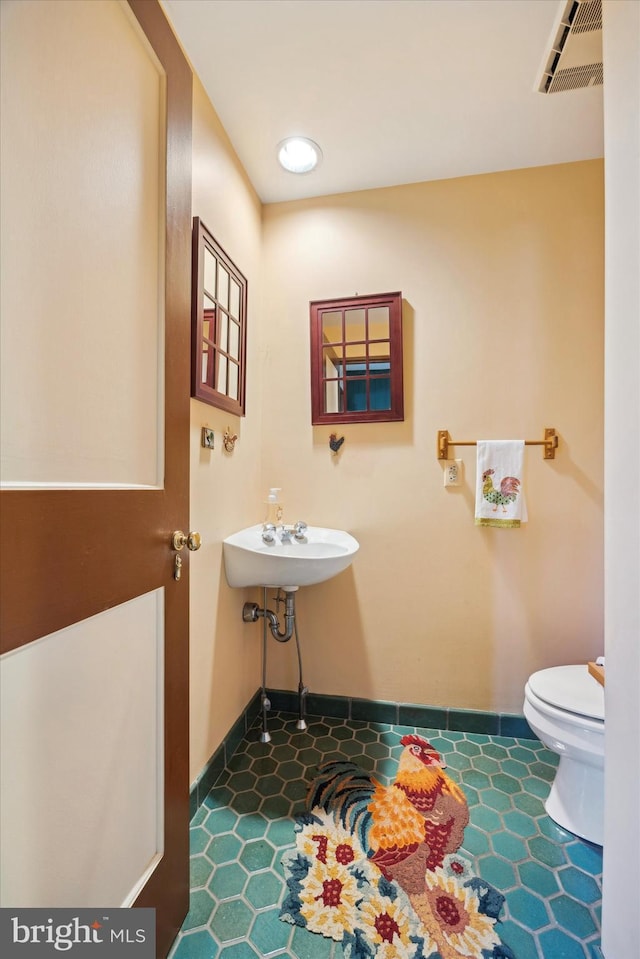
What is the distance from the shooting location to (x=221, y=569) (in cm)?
157

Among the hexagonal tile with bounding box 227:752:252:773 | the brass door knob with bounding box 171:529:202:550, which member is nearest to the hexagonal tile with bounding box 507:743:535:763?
the hexagonal tile with bounding box 227:752:252:773

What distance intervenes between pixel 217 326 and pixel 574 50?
145 centimetres

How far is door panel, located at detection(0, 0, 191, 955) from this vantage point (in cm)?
60

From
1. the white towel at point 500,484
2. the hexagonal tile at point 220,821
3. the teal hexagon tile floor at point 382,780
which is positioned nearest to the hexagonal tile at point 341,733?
the teal hexagon tile floor at point 382,780

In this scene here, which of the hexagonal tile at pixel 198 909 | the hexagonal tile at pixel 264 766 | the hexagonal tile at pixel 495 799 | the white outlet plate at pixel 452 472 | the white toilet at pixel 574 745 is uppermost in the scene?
the white outlet plate at pixel 452 472

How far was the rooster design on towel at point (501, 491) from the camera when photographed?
5.65 ft

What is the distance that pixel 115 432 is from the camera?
2.62 feet

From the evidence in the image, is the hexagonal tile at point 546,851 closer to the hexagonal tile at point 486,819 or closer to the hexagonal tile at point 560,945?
the hexagonal tile at point 486,819

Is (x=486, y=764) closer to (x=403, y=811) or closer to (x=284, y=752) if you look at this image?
(x=403, y=811)

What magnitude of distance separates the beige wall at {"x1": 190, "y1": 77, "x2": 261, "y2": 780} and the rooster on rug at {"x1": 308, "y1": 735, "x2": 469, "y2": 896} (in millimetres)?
483

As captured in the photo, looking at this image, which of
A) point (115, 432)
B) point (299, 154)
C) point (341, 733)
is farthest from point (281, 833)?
point (299, 154)

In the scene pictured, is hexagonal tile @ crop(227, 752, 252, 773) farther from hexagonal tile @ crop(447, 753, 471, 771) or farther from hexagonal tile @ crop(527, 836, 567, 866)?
hexagonal tile @ crop(527, 836, 567, 866)

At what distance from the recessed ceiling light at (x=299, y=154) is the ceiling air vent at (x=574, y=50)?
0.83 m

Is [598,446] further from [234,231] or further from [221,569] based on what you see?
[234,231]
